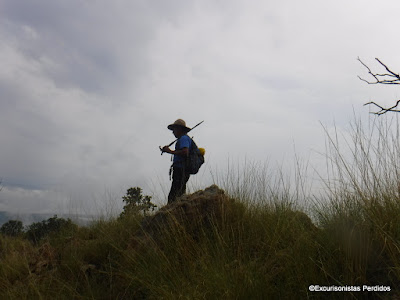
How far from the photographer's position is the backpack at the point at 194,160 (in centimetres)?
582

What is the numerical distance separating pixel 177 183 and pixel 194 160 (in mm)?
538

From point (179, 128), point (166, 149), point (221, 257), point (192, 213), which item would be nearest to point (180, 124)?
point (179, 128)

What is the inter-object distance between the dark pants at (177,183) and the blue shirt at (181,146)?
11 cm

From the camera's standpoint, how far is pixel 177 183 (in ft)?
19.3

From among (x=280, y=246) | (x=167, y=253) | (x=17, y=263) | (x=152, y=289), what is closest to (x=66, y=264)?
(x=17, y=263)

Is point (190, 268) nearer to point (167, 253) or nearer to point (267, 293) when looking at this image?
point (167, 253)

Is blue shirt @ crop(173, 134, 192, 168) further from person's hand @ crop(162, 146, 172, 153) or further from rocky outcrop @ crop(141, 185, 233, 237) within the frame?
rocky outcrop @ crop(141, 185, 233, 237)

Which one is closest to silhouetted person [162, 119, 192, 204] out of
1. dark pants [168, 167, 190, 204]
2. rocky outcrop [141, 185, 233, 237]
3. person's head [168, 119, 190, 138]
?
dark pants [168, 167, 190, 204]

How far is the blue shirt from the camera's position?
226 inches

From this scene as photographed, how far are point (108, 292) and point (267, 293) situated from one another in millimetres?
2193

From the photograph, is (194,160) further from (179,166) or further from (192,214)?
(192,214)

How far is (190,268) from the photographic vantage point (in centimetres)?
343

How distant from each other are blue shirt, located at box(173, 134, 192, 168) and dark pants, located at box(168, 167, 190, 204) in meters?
0.11

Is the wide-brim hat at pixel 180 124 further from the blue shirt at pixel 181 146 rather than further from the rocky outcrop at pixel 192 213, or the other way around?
the rocky outcrop at pixel 192 213
